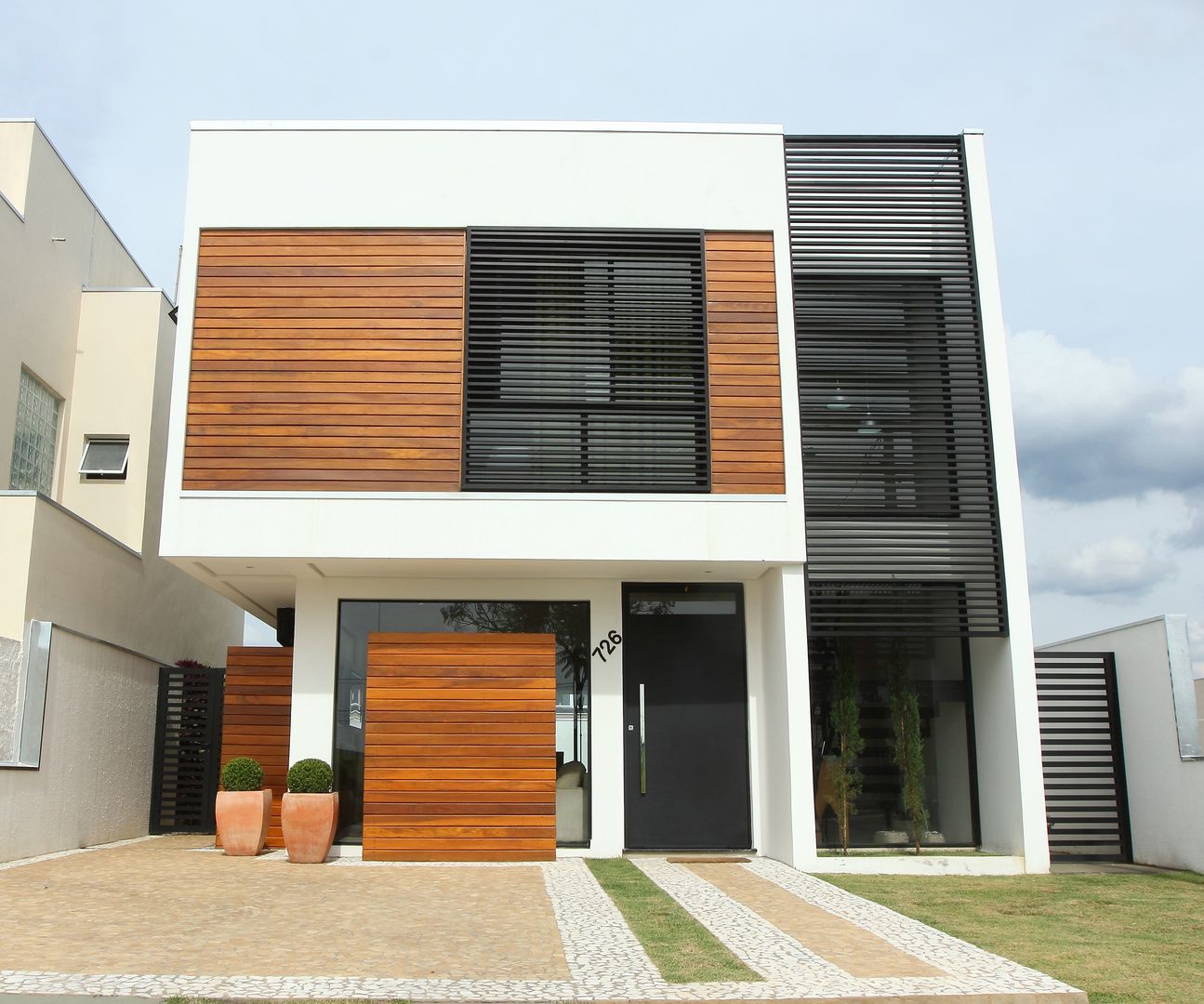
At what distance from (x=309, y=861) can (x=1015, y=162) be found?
10.2 metres

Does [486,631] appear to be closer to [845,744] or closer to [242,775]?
[242,775]

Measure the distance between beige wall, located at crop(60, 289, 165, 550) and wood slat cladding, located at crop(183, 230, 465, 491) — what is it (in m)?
4.57

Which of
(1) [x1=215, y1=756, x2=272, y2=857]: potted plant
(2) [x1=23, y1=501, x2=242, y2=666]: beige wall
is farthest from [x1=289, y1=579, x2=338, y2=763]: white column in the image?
(2) [x1=23, y1=501, x2=242, y2=666]: beige wall

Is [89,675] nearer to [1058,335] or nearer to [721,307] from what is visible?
[721,307]

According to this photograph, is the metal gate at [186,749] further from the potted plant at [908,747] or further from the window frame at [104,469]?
the potted plant at [908,747]

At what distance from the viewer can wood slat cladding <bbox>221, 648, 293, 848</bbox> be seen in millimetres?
11914

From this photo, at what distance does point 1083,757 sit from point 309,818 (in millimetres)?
7880

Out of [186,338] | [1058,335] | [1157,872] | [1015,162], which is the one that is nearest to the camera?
[1157,872]

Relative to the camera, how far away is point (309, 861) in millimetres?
10016

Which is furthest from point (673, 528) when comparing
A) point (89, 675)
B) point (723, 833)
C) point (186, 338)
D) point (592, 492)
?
point (89, 675)

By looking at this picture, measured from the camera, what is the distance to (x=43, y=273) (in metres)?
14.1

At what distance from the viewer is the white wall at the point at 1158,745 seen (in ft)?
33.1

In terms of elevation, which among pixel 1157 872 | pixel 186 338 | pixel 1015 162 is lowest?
pixel 1157 872

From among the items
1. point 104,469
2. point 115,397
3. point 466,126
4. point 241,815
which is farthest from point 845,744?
point 115,397
